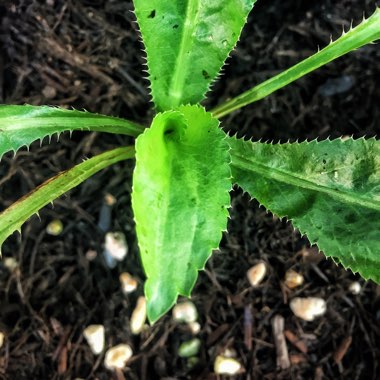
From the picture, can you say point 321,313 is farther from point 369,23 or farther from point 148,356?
point 369,23

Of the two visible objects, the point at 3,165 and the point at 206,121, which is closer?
the point at 206,121

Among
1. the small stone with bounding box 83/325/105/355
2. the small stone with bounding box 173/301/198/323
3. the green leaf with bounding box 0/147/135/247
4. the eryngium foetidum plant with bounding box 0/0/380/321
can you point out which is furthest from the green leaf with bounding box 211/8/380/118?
the small stone with bounding box 83/325/105/355

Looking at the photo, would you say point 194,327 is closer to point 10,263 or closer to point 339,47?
point 10,263

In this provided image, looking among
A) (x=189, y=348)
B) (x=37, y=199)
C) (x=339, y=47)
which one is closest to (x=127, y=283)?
(x=189, y=348)

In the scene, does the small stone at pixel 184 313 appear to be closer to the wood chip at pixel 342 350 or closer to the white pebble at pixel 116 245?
the white pebble at pixel 116 245

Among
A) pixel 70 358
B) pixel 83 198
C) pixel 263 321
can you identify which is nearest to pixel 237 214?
pixel 263 321

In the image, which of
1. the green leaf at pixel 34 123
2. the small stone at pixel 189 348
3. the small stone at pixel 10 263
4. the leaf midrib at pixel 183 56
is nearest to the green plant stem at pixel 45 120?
the green leaf at pixel 34 123
